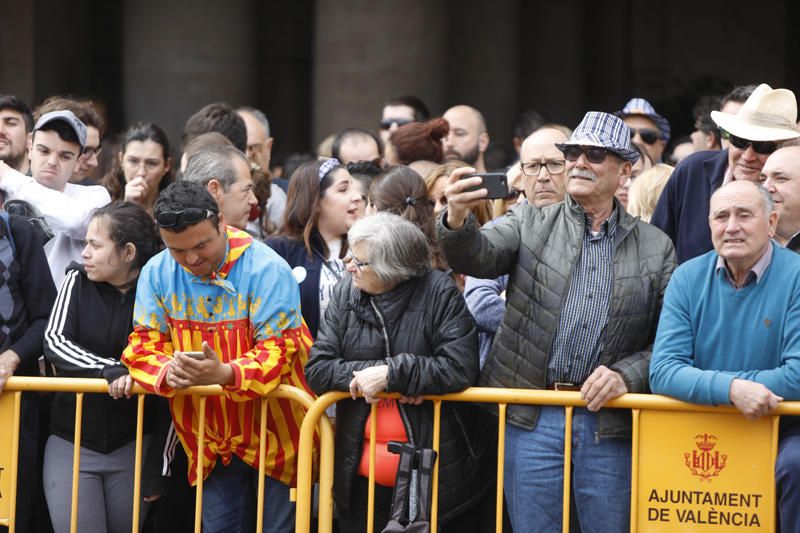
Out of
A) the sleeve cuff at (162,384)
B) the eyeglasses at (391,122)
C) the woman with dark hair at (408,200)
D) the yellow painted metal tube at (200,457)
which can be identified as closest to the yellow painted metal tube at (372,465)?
the yellow painted metal tube at (200,457)

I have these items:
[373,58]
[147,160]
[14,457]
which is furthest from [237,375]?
[373,58]

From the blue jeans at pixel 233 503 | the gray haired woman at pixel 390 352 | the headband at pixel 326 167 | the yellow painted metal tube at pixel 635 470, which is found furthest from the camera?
the headband at pixel 326 167

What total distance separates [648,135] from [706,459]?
4363 millimetres

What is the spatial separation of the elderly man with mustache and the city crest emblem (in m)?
0.28

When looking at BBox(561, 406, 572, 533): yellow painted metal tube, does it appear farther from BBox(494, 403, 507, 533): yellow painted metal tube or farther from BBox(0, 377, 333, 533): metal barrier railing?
BBox(0, 377, 333, 533): metal barrier railing

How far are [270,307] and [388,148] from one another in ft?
9.76

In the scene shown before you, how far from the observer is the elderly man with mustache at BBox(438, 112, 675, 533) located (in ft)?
17.8

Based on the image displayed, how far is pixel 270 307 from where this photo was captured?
18.4 ft

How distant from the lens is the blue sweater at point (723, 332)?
514 cm

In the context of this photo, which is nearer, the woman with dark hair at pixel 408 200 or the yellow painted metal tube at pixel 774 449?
the yellow painted metal tube at pixel 774 449

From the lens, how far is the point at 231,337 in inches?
223

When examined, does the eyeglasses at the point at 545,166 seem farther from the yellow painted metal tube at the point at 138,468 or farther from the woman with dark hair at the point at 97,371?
the yellow painted metal tube at the point at 138,468

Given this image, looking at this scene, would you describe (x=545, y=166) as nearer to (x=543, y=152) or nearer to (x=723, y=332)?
(x=543, y=152)

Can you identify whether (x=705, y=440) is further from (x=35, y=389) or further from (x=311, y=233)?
(x=35, y=389)
